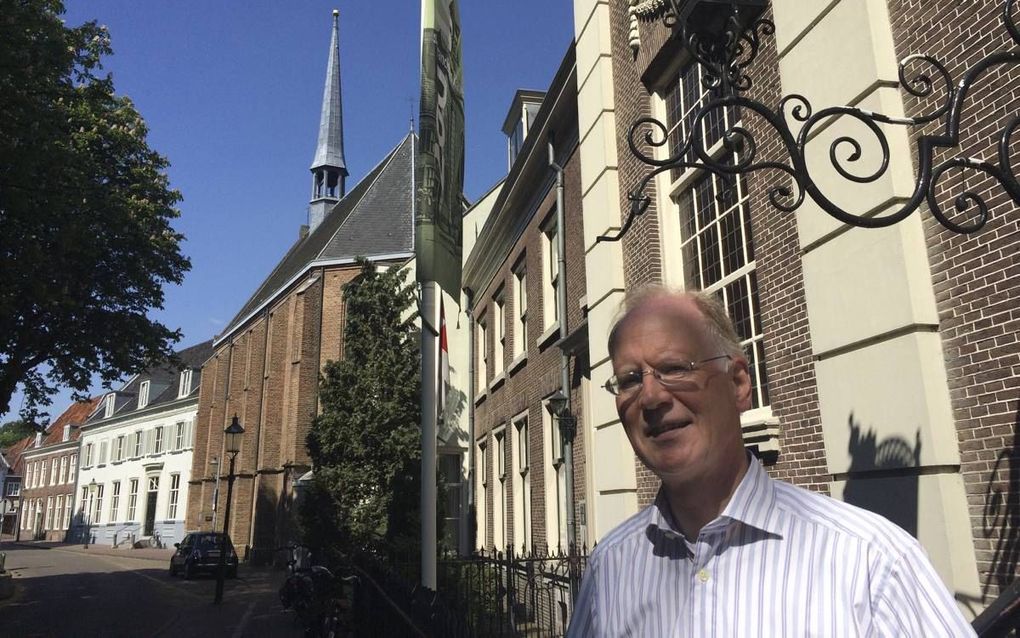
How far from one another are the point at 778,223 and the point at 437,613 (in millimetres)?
4073

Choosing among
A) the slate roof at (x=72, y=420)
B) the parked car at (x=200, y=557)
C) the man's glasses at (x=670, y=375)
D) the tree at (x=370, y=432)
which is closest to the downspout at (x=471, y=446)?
the tree at (x=370, y=432)

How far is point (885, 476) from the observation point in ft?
14.1

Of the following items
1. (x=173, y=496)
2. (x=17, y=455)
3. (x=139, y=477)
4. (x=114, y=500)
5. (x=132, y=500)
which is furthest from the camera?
(x=17, y=455)

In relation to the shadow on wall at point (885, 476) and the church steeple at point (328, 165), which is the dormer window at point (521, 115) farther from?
the church steeple at point (328, 165)

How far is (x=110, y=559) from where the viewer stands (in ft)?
116

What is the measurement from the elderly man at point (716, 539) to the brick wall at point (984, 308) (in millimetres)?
2845

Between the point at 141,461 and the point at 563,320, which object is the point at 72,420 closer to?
the point at 141,461

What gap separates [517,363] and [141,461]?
43.6 meters

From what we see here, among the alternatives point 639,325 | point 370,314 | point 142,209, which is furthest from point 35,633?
point 639,325

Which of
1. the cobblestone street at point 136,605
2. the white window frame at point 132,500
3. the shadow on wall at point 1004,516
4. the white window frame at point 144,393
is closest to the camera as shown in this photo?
the shadow on wall at point 1004,516

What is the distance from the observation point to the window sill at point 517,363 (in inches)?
569

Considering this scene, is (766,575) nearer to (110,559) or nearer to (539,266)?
(539,266)

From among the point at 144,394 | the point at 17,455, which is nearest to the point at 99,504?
the point at 144,394

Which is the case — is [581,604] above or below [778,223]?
below
